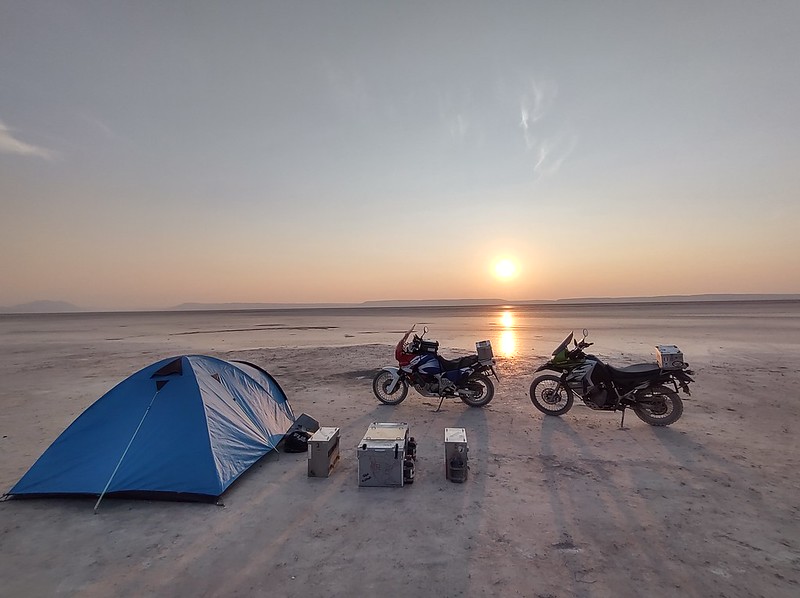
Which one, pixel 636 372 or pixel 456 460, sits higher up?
pixel 636 372

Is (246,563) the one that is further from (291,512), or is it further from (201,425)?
(201,425)

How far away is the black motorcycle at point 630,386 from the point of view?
326 inches

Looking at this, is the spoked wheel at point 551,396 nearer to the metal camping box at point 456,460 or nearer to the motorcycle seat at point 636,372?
the motorcycle seat at point 636,372

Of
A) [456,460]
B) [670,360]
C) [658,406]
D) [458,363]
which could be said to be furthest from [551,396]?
[456,460]

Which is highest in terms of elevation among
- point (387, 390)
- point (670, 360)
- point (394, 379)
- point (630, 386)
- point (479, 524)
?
point (670, 360)

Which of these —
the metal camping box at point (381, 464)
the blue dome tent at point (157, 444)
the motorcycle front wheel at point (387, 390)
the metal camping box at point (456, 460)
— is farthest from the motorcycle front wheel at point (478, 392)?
the blue dome tent at point (157, 444)

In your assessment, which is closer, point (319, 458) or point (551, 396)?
point (319, 458)

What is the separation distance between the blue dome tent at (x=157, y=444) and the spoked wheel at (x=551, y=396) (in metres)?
5.66

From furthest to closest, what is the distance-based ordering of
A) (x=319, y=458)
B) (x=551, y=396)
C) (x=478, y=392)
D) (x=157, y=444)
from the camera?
(x=478, y=392), (x=551, y=396), (x=319, y=458), (x=157, y=444)

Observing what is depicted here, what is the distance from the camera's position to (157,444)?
18.2 ft

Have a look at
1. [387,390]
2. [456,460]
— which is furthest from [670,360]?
[387,390]

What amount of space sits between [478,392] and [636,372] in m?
3.24

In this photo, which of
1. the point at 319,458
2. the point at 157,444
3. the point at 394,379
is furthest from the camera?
the point at 394,379

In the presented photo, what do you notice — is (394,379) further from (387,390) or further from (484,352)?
(484,352)
